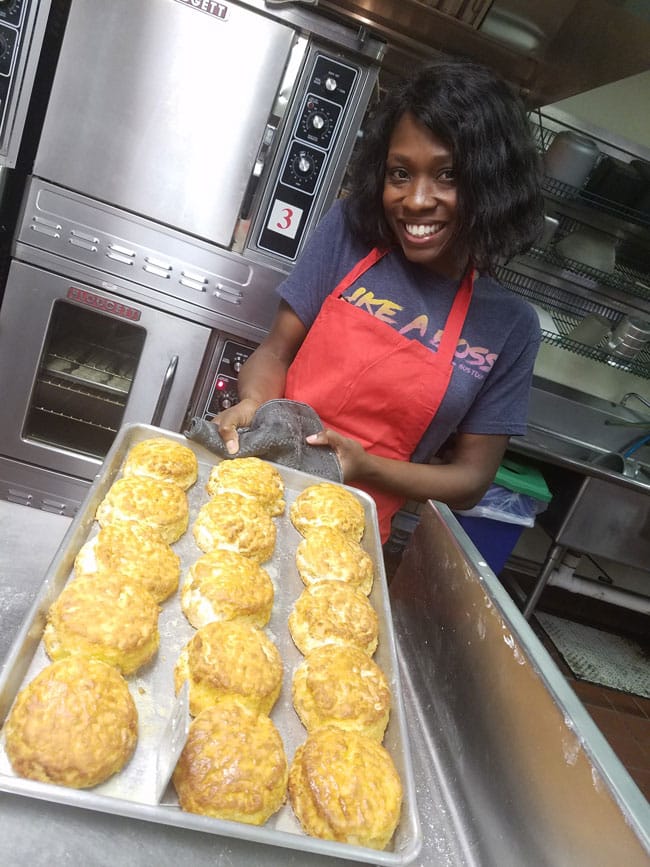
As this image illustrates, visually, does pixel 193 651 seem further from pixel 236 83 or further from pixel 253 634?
pixel 236 83

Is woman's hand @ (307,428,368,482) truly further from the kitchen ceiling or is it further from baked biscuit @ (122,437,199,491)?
the kitchen ceiling

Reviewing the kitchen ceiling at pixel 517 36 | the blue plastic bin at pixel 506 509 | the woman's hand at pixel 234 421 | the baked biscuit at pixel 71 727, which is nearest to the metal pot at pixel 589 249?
the kitchen ceiling at pixel 517 36

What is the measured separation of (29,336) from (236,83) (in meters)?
1.20

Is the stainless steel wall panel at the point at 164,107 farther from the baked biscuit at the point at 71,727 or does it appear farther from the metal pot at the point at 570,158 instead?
the baked biscuit at the point at 71,727

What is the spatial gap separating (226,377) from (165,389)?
244mm

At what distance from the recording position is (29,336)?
2297mm

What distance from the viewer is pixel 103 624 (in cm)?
87

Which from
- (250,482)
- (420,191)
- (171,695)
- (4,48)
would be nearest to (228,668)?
(171,695)

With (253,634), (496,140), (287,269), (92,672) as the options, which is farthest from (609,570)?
(92,672)

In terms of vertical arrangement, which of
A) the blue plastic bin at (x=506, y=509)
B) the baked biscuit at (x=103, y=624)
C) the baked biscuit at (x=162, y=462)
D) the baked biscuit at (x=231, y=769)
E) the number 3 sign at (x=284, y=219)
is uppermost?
the number 3 sign at (x=284, y=219)

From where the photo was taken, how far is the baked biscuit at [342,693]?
896 mm

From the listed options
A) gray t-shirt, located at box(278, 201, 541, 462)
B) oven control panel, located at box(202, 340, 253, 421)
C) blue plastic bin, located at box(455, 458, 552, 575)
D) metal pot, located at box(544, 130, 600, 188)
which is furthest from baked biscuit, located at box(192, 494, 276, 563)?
metal pot, located at box(544, 130, 600, 188)

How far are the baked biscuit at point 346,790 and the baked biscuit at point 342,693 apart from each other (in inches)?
1.9

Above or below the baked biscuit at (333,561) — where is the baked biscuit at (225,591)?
below
